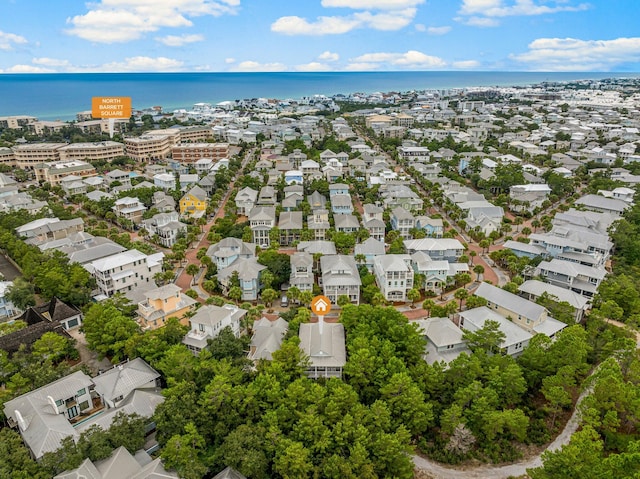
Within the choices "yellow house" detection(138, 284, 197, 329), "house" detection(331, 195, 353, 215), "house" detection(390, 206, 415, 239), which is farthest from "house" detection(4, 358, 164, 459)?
"house" detection(331, 195, 353, 215)

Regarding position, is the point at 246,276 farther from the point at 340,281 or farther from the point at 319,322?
the point at 319,322

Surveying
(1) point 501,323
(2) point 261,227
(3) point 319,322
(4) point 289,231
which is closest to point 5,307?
(2) point 261,227

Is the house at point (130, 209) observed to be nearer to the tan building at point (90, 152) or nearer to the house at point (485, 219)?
the tan building at point (90, 152)

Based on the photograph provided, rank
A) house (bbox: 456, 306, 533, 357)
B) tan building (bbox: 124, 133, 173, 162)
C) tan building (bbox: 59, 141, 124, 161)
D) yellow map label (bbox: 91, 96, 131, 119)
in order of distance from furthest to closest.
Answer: yellow map label (bbox: 91, 96, 131, 119), tan building (bbox: 124, 133, 173, 162), tan building (bbox: 59, 141, 124, 161), house (bbox: 456, 306, 533, 357)

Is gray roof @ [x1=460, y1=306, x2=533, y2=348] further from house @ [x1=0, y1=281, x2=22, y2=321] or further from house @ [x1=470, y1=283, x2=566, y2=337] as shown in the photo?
house @ [x1=0, y1=281, x2=22, y2=321]

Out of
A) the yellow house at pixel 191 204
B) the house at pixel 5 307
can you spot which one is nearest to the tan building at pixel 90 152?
the yellow house at pixel 191 204
